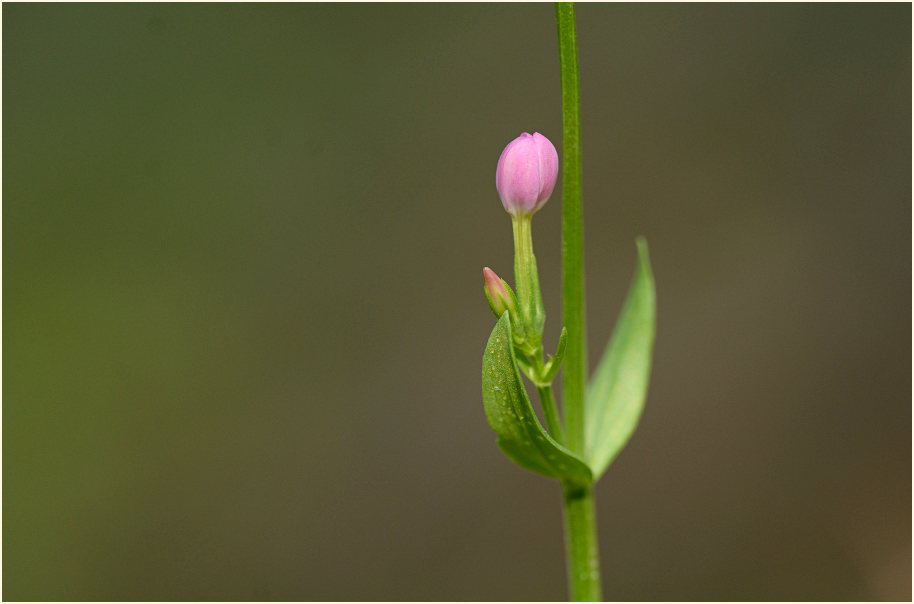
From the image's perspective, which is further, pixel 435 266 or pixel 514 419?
pixel 435 266

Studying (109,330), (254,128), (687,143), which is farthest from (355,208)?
(687,143)

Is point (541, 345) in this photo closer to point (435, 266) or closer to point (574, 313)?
point (574, 313)

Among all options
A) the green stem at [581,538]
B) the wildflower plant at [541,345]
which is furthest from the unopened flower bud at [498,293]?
the green stem at [581,538]

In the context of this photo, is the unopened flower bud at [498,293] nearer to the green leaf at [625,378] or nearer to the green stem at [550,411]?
the green stem at [550,411]

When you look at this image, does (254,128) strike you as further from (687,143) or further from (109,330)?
(687,143)

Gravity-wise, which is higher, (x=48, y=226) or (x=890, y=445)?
(x=48, y=226)

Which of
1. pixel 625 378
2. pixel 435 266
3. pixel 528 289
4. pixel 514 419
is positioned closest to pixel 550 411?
pixel 514 419
